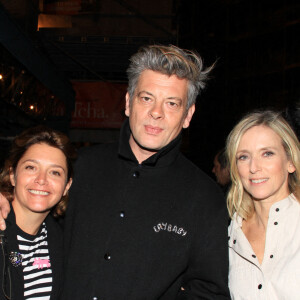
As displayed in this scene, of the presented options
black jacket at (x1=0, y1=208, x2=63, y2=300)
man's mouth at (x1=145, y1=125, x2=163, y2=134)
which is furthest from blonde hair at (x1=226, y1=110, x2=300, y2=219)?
black jacket at (x1=0, y1=208, x2=63, y2=300)

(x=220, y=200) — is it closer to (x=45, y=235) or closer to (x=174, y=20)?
(x=45, y=235)

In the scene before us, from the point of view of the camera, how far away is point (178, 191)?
2426mm

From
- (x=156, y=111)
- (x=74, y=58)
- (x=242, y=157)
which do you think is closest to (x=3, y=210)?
(x=156, y=111)

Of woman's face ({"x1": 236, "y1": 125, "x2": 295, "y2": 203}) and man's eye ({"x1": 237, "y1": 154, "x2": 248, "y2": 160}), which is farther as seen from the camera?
man's eye ({"x1": 237, "y1": 154, "x2": 248, "y2": 160})

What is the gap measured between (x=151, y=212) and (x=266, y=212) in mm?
898

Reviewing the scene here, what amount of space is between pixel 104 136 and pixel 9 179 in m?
5.37

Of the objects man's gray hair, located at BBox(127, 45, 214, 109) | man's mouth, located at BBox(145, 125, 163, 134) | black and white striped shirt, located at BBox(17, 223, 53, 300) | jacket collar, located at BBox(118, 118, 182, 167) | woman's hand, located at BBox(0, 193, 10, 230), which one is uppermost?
man's gray hair, located at BBox(127, 45, 214, 109)

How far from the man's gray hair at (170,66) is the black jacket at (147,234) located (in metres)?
0.42

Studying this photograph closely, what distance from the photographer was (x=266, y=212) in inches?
103

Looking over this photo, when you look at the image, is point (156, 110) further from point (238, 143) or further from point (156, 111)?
point (238, 143)

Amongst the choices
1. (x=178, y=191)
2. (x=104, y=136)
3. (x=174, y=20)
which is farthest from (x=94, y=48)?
(x=178, y=191)

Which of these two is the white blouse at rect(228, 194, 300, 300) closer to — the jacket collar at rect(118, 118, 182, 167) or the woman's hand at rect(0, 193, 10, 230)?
the jacket collar at rect(118, 118, 182, 167)

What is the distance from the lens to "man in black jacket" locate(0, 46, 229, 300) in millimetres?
2230

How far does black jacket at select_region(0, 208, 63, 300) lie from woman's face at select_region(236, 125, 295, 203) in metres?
1.43
